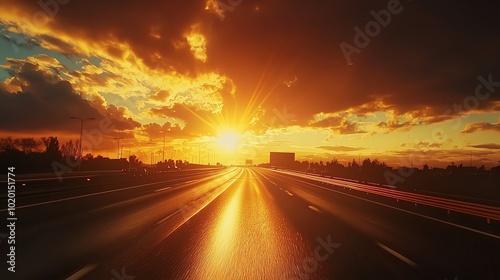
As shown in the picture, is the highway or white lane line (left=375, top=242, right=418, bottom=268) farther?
white lane line (left=375, top=242, right=418, bottom=268)

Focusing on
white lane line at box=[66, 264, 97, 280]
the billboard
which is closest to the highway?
white lane line at box=[66, 264, 97, 280]

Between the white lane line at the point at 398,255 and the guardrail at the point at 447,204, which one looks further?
the guardrail at the point at 447,204

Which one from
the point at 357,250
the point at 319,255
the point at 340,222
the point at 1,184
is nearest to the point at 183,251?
the point at 319,255

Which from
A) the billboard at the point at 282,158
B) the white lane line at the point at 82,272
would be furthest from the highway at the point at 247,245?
the billboard at the point at 282,158

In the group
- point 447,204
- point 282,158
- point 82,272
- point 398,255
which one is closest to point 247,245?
point 398,255

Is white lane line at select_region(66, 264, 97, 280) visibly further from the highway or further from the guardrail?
the guardrail

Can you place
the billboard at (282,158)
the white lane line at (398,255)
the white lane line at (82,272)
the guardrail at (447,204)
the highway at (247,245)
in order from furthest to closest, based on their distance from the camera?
the billboard at (282,158) < the guardrail at (447,204) < the white lane line at (398,255) < the highway at (247,245) < the white lane line at (82,272)

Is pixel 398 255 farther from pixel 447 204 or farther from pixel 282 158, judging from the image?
pixel 282 158

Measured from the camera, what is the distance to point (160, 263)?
23.1ft

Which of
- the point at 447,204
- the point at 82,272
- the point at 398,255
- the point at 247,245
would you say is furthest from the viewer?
the point at 447,204

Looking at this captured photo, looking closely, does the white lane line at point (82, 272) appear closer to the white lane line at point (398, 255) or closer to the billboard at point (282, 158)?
the white lane line at point (398, 255)

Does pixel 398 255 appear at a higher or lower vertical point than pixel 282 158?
lower

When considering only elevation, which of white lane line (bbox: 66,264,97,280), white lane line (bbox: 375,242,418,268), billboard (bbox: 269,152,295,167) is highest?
billboard (bbox: 269,152,295,167)

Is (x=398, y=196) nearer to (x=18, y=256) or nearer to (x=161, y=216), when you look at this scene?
(x=161, y=216)
